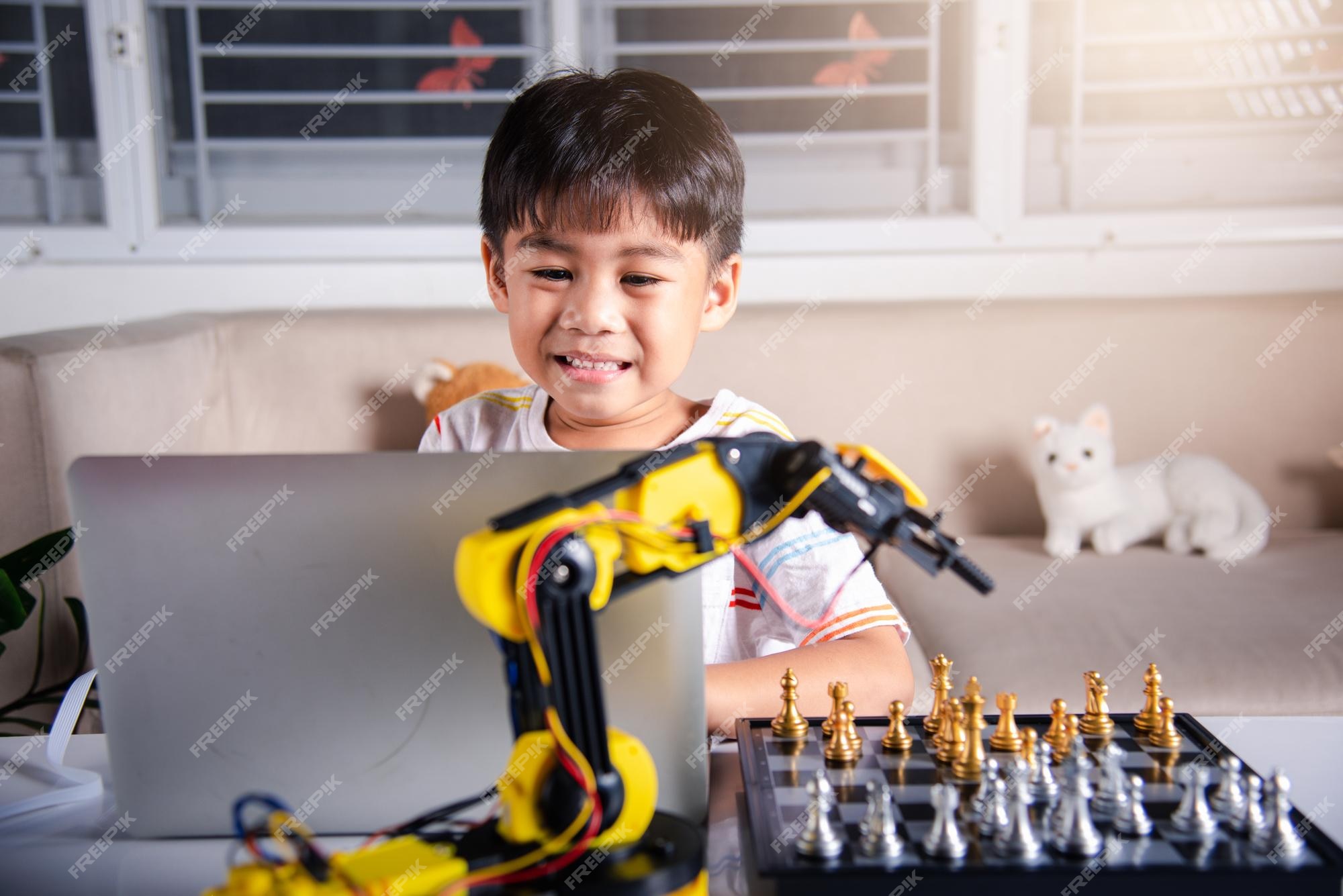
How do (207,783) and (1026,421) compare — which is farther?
(1026,421)

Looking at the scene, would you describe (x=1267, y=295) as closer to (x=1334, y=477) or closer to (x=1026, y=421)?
(x=1334, y=477)

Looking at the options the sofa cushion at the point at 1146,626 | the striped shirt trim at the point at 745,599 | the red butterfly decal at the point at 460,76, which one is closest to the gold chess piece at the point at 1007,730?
the striped shirt trim at the point at 745,599

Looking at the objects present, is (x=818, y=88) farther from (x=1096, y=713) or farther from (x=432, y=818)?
(x=432, y=818)

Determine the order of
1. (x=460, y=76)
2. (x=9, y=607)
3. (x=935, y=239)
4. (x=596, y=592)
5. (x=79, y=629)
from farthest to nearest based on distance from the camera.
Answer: (x=460, y=76), (x=935, y=239), (x=79, y=629), (x=9, y=607), (x=596, y=592)

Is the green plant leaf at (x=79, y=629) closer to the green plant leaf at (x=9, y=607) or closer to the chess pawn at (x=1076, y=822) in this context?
the green plant leaf at (x=9, y=607)

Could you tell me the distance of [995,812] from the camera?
1.94 feet

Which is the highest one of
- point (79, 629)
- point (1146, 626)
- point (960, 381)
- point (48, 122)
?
point (48, 122)

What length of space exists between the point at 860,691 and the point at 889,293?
73.1 inches

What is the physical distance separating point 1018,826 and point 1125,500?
1.70 metres

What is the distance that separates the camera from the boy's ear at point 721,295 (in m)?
1.20

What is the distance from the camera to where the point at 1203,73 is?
263cm

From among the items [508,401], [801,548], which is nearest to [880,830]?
[801,548]

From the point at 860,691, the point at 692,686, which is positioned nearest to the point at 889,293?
the point at 860,691

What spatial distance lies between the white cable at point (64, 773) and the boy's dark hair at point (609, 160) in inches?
22.0
